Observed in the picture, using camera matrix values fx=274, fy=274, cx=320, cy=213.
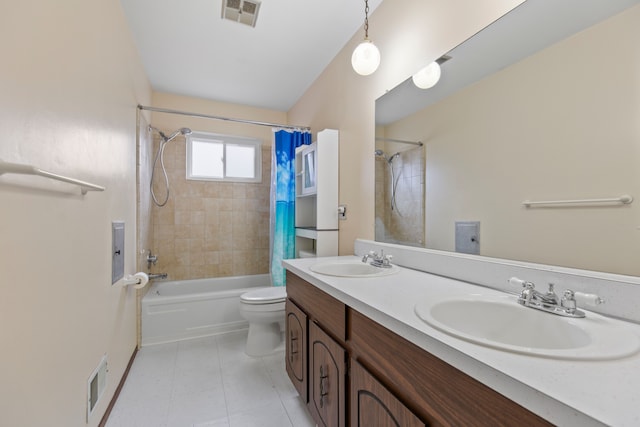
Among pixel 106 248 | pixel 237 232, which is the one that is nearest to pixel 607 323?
pixel 106 248

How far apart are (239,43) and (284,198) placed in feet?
4.53

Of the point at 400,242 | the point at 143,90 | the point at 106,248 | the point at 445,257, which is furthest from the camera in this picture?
the point at 143,90

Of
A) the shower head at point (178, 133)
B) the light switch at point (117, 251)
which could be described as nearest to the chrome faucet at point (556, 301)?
the light switch at point (117, 251)

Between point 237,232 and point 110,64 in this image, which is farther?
point 237,232

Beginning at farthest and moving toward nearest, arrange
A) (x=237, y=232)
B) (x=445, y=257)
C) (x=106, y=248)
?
(x=237, y=232) < (x=106, y=248) < (x=445, y=257)

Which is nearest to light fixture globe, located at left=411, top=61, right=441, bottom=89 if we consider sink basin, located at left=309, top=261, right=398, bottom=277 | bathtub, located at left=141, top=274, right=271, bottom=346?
sink basin, located at left=309, top=261, right=398, bottom=277

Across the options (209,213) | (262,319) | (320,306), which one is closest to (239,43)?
(209,213)

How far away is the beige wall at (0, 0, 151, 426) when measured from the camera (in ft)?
2.45

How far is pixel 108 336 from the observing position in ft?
4.94

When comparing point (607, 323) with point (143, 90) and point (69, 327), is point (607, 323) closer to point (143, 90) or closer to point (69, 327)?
point (69, 327)

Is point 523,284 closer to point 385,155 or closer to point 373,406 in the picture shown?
point 373,406

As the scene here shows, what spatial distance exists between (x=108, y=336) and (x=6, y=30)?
144cm

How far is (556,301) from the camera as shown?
0.77 meters

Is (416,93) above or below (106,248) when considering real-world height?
above
